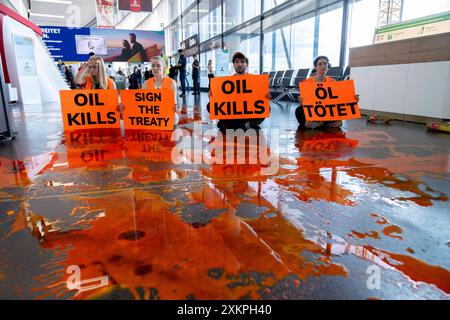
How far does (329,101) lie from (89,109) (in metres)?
2.89

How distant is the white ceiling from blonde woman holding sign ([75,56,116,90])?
22.2 metres

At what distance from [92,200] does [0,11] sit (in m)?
6.16

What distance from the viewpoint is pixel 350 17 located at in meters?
6.21

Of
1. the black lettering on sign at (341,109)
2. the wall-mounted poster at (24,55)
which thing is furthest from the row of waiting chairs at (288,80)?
the wall-mounted poster at (24,55)

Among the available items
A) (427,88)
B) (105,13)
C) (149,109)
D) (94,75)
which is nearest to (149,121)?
(149,109)

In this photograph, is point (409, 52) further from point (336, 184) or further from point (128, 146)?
point (128, 146)

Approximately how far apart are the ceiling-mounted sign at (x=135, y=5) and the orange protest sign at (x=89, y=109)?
1069 cm

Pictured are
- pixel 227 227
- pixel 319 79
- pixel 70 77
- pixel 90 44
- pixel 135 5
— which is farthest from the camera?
pixel 90 44

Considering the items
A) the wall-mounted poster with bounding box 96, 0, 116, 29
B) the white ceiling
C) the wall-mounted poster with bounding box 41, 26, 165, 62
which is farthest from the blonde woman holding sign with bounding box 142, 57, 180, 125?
the white ceiling

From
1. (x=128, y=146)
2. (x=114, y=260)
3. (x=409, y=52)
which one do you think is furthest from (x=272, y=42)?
(x=114, y=260)

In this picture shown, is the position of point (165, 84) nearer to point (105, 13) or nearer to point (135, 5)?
point (135, 5)

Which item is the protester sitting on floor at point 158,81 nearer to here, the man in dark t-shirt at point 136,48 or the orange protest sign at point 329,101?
the orange protest sign at point 329,101

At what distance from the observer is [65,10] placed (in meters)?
23.8
